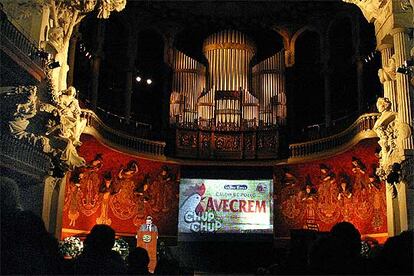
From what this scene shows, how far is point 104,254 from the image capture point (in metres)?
4.55

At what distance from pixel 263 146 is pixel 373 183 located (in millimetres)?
5235

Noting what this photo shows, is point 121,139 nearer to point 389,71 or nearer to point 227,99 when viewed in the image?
point 227,99

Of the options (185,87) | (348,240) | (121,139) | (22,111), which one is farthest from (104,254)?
(185,87)

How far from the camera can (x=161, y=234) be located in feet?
73.4

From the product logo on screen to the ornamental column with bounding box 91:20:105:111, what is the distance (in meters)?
5.43

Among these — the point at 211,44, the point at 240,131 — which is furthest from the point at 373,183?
the point at 211,44

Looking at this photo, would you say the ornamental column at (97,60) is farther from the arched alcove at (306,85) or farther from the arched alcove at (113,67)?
the arched alcove at (306,85)

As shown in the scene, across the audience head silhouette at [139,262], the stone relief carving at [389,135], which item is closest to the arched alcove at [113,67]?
the stone relief carving at [389,135]

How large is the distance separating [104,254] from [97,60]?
17.5m

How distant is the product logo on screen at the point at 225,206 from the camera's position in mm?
22281

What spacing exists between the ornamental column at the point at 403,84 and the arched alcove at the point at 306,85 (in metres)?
9.36

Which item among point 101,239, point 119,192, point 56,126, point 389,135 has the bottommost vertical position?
point 101,239

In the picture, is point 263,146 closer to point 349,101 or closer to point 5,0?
point 349,101

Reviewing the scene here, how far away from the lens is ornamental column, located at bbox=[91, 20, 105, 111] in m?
20.6
